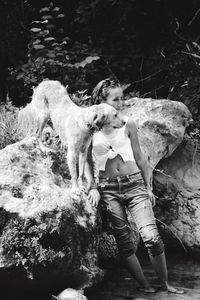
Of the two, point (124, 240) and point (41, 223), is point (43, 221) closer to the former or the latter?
point (41, 223)

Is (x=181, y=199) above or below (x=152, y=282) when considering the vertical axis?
above

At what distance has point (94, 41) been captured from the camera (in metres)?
7.63

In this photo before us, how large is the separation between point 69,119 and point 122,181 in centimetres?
76

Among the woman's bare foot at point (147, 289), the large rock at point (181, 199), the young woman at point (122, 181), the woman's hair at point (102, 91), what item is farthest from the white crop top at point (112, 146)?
the large rock at point (181, 199)

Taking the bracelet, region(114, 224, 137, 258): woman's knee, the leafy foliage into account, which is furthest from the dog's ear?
the leafy foliage

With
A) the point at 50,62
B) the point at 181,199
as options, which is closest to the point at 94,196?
the point at 181,199

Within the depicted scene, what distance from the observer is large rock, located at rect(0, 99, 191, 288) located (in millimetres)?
3439

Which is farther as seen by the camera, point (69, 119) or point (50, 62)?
point (50, 62)

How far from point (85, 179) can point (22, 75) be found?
10.9ft

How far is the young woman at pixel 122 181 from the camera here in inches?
153

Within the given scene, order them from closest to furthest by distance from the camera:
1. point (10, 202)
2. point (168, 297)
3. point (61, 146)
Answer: point (10, 202) → point (168, 297) → point (61, 146)

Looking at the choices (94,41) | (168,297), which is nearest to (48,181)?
(168,297)

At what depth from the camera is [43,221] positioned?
3.47m

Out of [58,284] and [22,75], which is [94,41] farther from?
[58,284]
